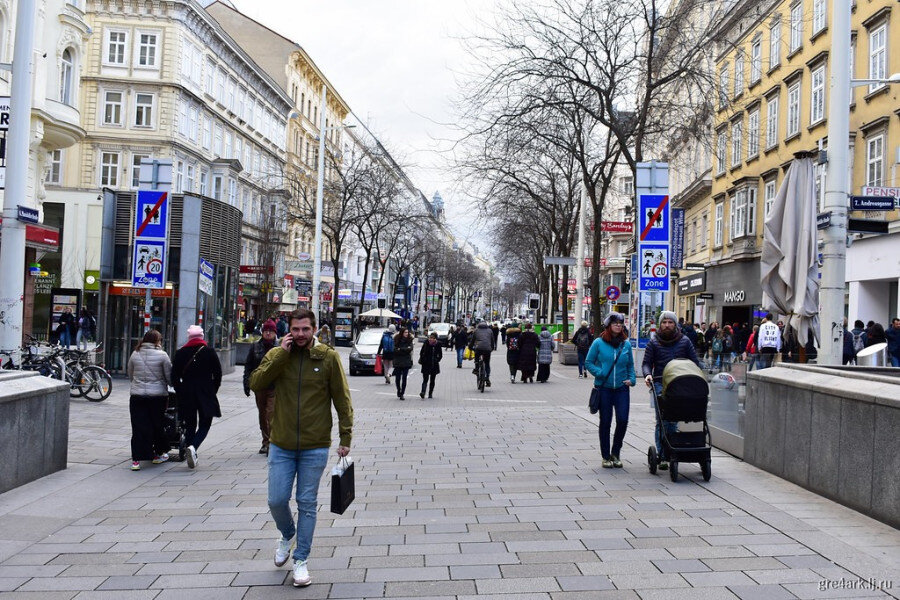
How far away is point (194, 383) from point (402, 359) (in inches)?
396

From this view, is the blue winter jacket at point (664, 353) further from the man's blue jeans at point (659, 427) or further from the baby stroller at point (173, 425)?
the baby stroller at point (173, 425)

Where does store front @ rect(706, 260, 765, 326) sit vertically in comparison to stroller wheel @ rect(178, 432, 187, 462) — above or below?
above

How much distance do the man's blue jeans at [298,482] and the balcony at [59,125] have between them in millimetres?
22243

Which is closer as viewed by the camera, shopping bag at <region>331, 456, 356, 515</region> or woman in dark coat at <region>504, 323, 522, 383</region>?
shopping bag at <region>331, 456, 356, 515</region>

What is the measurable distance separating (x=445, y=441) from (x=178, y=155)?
36833mm

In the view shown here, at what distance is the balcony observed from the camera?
24.9 meters

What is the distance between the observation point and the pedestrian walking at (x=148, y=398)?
32.1 feet

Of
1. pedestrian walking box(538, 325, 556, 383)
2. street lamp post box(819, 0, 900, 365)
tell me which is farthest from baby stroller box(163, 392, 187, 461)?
pedestrian walking box(538, 325, 556, 383)

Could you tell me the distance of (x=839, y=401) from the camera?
7.58 metres

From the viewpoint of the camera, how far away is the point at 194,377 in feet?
33.2

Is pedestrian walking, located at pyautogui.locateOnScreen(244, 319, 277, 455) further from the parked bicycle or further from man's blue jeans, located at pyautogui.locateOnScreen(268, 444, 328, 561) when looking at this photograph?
the parked bicycle

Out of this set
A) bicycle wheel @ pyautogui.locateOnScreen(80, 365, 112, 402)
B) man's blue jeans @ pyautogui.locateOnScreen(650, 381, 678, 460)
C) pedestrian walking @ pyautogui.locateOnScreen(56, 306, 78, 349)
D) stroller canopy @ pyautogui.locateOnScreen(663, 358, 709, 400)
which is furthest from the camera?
pedestrian walking @ pyautogui.locateOnScreen(56, 306, 78, 349)

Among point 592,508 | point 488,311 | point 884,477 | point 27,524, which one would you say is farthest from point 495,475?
point 488,311

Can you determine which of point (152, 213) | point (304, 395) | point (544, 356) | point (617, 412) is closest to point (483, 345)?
point (544, 356)
